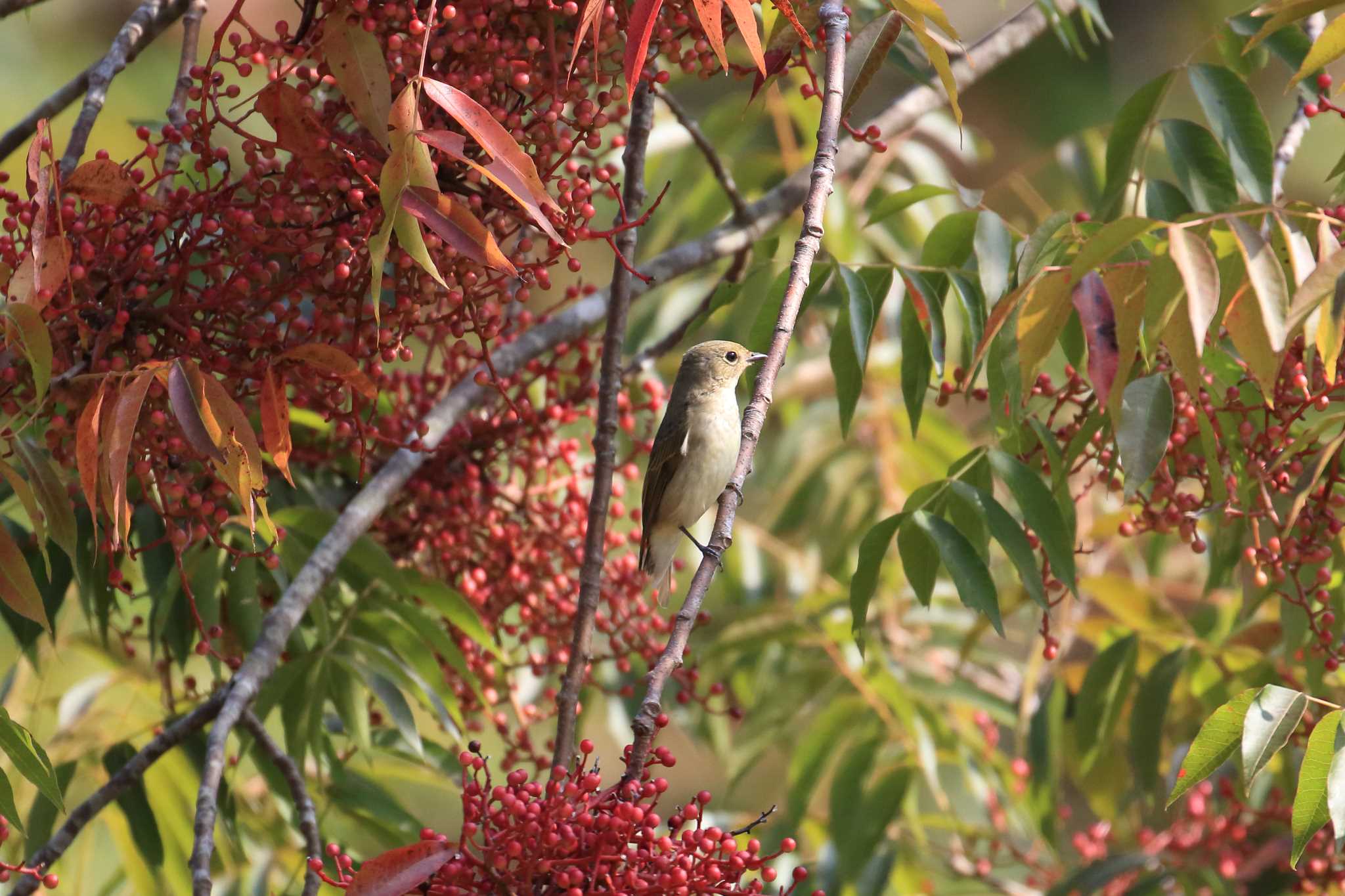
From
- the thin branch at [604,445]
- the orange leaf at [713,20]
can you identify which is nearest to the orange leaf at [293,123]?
the thin branch at [604,445]

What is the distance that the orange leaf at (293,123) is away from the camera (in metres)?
2.69

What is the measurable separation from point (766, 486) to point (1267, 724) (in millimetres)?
3818

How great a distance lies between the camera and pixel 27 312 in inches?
99.7

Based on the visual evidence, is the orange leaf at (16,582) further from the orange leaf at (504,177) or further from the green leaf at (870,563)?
the green leaf at (870,563)

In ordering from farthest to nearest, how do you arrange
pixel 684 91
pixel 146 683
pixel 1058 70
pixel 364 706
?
1. pixel 1058 70
2. pixel 684 91
3. pixel 146 683
4. pixel 364 706

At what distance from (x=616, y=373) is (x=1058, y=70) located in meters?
13.8

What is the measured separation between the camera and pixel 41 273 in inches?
104

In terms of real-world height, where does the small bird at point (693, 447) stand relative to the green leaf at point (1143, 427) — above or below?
above

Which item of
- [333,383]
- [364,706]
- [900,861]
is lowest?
[900,861]

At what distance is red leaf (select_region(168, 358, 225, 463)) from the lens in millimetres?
2502

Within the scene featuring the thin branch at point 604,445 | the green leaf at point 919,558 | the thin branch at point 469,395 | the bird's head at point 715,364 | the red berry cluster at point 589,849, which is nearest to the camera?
the red berry cluster at point 589,849

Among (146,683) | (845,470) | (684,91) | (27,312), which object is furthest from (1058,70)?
(27,312)

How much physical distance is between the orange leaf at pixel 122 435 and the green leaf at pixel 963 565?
1.77m

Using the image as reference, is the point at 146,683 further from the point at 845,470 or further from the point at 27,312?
the point at 845,470
